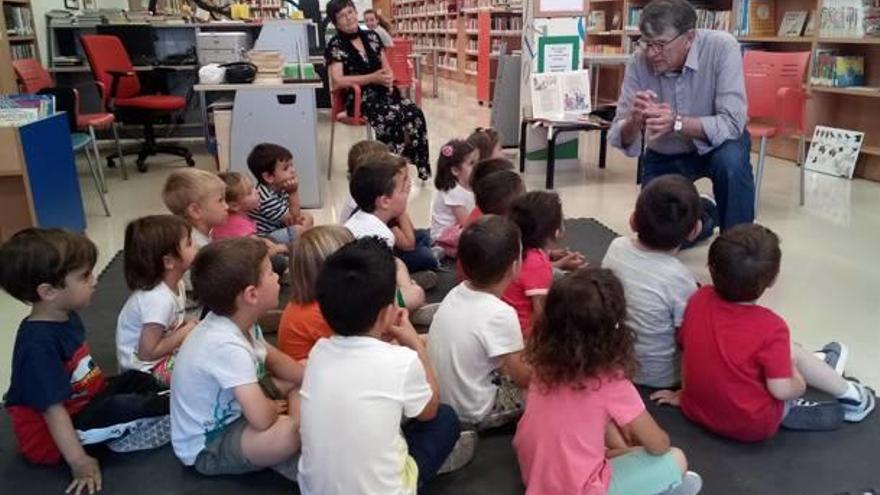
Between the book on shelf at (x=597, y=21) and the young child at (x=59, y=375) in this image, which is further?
the book on shelf at (x=597, y=21)


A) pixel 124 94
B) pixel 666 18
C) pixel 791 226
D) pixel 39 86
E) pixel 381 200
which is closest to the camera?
pixel 381 200

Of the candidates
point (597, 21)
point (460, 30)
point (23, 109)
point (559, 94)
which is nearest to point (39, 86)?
point (23, 109)

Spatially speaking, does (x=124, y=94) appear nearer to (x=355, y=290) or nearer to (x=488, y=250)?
(x=488, y=250)

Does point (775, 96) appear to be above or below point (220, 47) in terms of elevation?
below

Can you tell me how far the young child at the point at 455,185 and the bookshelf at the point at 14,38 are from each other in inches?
162

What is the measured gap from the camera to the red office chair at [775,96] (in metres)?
4.23

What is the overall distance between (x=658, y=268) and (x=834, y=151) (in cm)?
406

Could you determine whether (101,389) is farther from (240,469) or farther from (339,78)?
(339,78)

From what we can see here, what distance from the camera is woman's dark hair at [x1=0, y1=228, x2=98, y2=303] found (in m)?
1.70

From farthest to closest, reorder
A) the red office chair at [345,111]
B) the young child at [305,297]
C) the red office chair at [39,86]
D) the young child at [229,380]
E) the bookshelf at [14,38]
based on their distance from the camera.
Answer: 1. the bookshelf at [14,38]
2. the red office chair at [345,111]
3. the red office chair at [39,86]
4. the young child at [305,297]
5. the young child at [229,380]

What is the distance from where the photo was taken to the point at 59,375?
5.56ft

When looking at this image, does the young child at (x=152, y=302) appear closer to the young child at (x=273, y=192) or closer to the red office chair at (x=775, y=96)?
the young child at (x=273, y=192)

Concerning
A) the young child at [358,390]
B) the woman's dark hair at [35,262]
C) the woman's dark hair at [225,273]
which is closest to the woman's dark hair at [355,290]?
the young child at [358,390]

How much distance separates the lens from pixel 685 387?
1.98 meters
